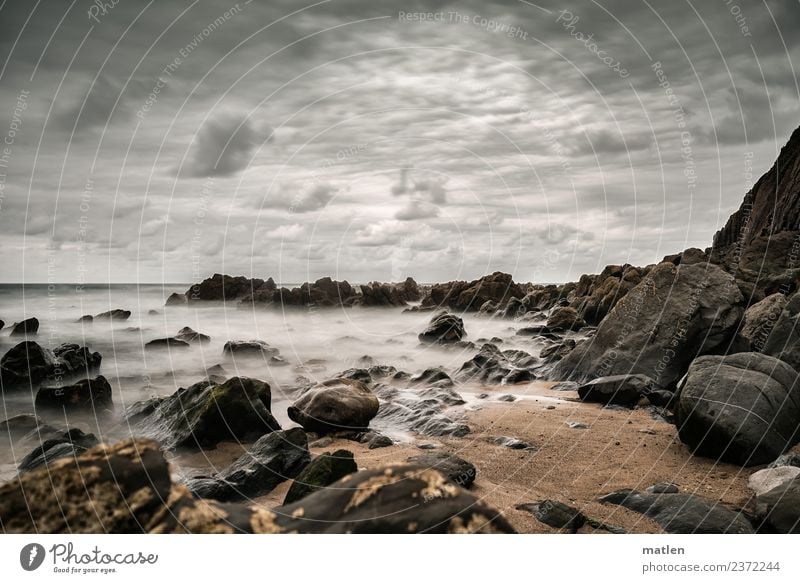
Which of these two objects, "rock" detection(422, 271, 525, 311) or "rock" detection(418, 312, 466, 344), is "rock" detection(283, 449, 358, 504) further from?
"rock" detection(422, 271, 525, 311)

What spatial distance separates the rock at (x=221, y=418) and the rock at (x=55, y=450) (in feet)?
4.55

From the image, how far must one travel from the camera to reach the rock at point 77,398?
12.8 meters

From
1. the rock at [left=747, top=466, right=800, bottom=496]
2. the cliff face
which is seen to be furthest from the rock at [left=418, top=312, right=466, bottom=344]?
the rock at [left=747, top=466, right=800, bottom=496]

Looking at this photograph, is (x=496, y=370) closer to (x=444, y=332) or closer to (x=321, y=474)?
(x=444, y=332)

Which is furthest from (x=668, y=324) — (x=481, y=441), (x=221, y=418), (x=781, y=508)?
(x=221, y=418)

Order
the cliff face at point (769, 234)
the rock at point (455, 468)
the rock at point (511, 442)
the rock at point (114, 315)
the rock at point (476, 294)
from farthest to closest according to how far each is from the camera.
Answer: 1. the rock at point (476, 294)
2. the rock at point (114, 315)
3. the cliff face at point (769, 234)
4. the rock at point (511, 442)
5. the rock at point (455, 468)

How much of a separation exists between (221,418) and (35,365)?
31.2ft

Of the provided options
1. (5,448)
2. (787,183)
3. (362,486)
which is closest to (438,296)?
(787,183)

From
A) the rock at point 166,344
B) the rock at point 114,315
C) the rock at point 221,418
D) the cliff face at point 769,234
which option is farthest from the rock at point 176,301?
the cliff face at point 769,234

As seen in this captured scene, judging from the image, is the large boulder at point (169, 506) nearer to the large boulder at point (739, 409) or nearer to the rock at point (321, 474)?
the rock at point (321, 474)

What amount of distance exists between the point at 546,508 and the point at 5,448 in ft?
33.4

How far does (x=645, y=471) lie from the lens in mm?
7621

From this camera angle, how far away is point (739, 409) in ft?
25.7

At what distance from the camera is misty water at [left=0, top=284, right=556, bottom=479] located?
14.2 meters
